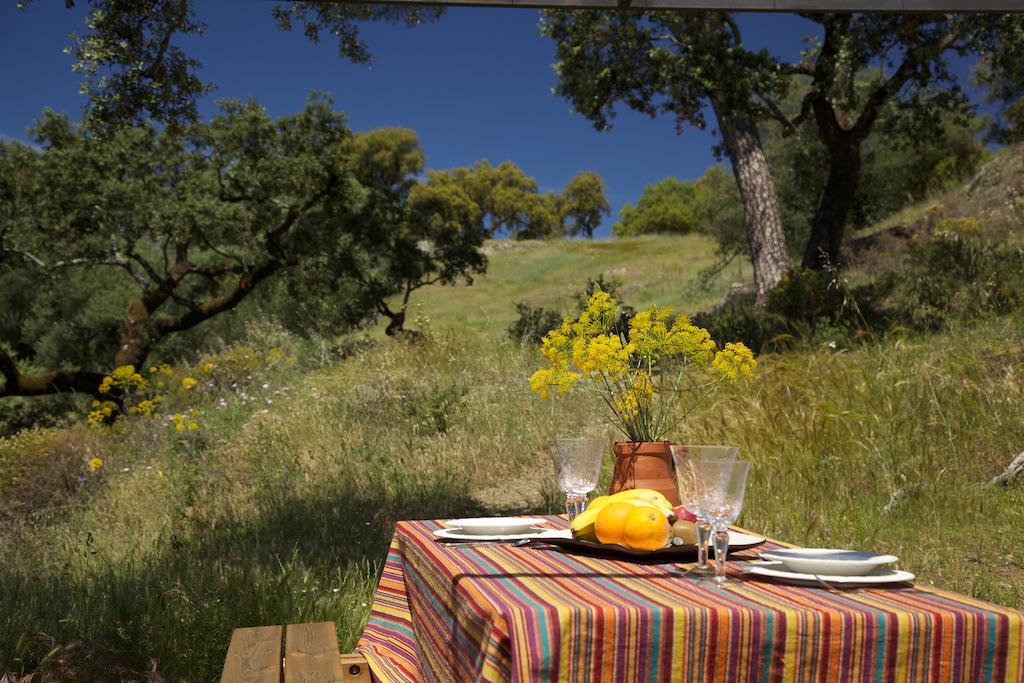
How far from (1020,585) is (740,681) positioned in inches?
111

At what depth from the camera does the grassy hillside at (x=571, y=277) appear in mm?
24000

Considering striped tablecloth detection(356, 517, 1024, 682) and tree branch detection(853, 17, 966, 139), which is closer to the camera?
striped tablecloth detection(356, 517, 1024, 682)

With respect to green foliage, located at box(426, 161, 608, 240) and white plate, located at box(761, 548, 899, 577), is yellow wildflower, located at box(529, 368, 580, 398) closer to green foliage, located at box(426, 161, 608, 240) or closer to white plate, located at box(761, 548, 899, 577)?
white plate, located at box(761, 548, 899, 577)

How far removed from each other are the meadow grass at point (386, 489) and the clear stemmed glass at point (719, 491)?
79.7 inches

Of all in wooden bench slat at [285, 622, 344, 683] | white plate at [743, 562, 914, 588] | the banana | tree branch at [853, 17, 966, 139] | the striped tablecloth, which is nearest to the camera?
the striped tablecloth

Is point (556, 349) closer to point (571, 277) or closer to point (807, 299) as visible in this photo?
point (807, 299)

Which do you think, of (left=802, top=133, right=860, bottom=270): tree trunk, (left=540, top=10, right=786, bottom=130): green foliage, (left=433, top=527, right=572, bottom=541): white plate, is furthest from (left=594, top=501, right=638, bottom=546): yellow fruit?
(left=802, top=133, right=860, bottom=270): tree trunk

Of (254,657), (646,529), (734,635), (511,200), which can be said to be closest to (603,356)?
(646,529)

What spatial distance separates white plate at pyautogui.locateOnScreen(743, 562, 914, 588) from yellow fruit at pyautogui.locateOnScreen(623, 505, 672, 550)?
0.78 feet

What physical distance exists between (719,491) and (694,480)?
0.06m

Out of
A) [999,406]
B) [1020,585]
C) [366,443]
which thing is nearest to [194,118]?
[366,443]

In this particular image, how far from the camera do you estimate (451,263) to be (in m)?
17.6

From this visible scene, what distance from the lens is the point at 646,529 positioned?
194cm

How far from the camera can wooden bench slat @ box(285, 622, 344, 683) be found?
2.18m
